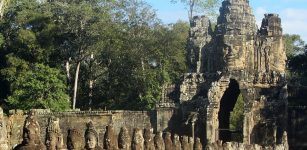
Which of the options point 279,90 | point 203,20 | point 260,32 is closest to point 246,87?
point 279,90

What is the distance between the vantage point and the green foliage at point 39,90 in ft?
123

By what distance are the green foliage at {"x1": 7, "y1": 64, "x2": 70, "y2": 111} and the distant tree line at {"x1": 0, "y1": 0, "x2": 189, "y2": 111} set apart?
0.31 ft

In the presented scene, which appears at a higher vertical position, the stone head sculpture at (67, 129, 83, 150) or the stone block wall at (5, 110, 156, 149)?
the stone block wall at (5, 110, 156, 149)

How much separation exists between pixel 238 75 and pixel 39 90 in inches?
469

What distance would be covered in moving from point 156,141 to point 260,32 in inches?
740

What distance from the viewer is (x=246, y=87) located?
A: 31656 millimetres

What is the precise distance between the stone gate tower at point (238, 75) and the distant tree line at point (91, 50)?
7.01 meters

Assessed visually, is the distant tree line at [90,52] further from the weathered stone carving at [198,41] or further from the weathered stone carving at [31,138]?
the weathered stone carving at [31,138]

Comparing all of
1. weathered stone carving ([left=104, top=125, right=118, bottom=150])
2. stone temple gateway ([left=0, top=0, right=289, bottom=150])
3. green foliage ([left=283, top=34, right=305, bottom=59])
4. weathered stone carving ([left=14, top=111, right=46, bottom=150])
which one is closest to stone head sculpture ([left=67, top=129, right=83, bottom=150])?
weathered stone carving ([left=104, top=125, right=118, bottom=150])

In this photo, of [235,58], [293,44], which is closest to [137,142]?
[235,58]

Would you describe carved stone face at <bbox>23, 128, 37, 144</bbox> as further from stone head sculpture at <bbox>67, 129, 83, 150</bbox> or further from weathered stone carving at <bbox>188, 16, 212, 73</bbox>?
weathered stone carving at <bbox>188, 16, 212, 73</bbox>

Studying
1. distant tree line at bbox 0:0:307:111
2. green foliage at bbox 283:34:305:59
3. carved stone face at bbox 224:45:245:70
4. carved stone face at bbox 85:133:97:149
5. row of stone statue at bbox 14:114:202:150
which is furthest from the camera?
green foliage at bbox 283:34:305:59

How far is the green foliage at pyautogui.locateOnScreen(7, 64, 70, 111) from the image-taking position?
37625mm

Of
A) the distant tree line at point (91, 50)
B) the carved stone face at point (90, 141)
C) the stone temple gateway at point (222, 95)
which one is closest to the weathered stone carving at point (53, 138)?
the carved stone face at point (90, 141)
